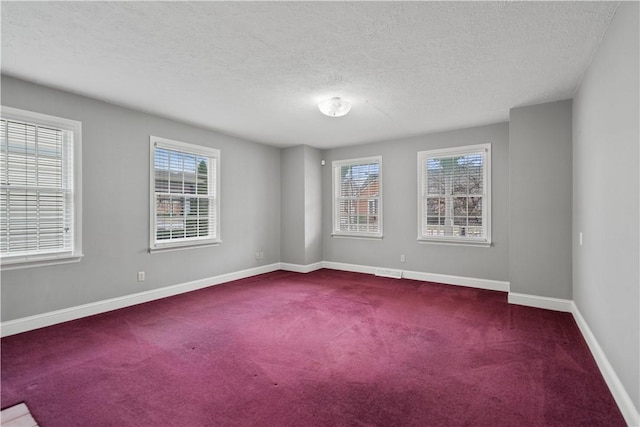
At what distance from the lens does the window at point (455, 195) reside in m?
4.91

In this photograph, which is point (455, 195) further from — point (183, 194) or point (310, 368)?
point (183, 194)

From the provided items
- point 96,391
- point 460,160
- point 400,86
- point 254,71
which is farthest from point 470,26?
point 96,391

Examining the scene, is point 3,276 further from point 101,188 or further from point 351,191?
point 351,191

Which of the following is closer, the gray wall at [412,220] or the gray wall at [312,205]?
the gray wall at [412,220]

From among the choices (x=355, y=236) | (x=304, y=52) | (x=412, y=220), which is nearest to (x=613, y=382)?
(x=304, y=52)

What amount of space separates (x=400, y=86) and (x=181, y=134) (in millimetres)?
3216

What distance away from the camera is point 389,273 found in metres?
5.73

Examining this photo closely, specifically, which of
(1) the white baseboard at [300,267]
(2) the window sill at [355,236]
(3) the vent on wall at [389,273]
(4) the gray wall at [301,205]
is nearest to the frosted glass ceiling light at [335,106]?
(4) the gray wall at [301,205]

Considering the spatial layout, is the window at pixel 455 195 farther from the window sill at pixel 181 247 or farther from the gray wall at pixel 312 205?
the window sill at pixel 181 247

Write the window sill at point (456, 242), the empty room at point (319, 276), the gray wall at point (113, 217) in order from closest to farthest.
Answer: the empty room at point (319, 276), the gray wall at point (113, 217), the window sill at point (456, 242)

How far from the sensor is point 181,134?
464 cm

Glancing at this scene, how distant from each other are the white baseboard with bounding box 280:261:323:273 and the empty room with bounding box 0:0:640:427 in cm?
60

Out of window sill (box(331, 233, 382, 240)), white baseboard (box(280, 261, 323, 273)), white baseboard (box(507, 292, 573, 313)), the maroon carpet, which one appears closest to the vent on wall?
window sill (box(331, 233, 382, 240))

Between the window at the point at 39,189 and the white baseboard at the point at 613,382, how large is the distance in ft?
15.9
